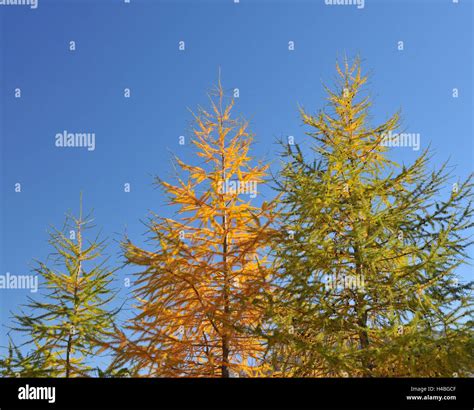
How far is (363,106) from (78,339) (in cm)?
782

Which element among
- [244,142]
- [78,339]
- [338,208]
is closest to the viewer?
[338,208]

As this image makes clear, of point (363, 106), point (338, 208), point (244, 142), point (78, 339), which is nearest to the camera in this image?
point (338, 208)

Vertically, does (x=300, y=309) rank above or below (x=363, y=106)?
below

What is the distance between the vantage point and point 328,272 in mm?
8328

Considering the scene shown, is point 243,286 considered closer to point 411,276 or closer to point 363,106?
point 411,276

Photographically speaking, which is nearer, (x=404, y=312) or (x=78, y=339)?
(x=404, y=312)
